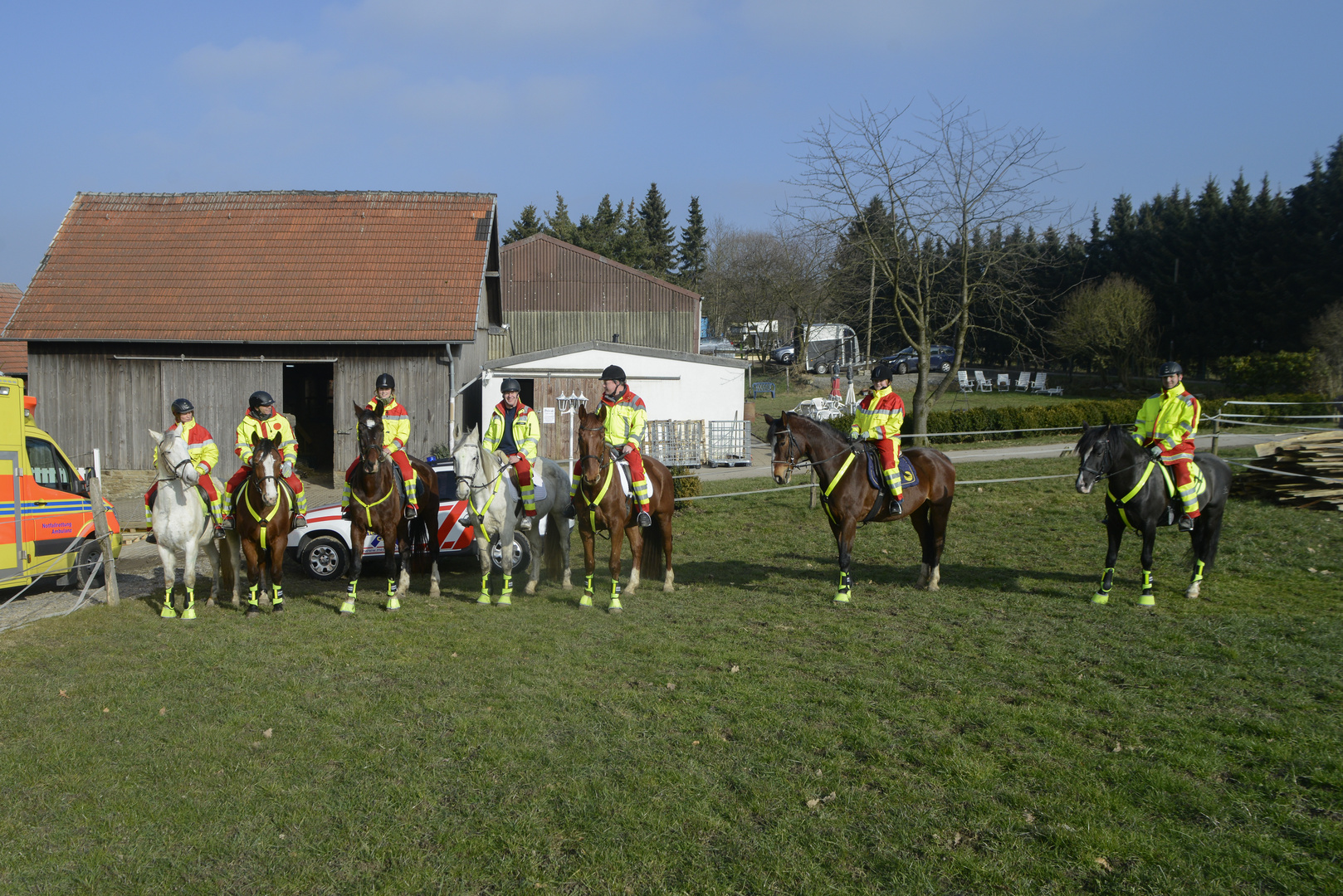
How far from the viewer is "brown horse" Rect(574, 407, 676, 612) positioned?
8.85 meters

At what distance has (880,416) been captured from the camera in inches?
369

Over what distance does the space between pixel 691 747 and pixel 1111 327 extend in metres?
37.8

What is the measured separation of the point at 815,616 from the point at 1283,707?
3.97 metres

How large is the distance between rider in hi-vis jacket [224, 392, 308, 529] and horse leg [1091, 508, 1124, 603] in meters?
8.64

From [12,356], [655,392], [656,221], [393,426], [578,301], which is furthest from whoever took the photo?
[656,221]

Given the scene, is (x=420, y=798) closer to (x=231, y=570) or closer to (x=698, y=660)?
(x=698, y=660)

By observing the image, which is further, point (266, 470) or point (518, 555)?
point (518, 555)

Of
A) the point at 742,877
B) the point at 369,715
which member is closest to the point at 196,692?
the point at 369,715

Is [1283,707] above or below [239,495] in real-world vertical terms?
below

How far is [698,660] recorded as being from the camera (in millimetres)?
7188

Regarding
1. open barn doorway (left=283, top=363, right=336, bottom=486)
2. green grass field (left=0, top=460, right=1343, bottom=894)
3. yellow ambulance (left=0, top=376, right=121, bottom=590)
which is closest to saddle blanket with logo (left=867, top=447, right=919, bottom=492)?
green grass field (left=0, top=460, right=1343, bottom=894)

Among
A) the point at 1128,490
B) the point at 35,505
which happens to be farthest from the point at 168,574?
the point at 1128,490

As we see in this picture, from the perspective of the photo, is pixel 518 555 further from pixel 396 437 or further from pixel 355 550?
pixel 396 437

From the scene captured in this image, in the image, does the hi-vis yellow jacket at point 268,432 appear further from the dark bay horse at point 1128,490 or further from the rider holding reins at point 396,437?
the dark bay horse at point 1128,490
